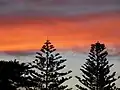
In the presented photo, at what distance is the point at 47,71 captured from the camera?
54125mm

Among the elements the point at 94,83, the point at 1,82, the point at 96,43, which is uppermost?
the point at 96,43

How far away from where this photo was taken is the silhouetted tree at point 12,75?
123ft

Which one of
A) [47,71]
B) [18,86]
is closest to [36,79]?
[47,71]

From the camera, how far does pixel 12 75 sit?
126 feet

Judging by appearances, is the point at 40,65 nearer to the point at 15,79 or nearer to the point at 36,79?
the point at 36,79

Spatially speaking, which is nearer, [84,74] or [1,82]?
[1,82]

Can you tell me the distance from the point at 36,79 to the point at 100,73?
21.2 feet

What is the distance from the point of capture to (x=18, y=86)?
3984 cm

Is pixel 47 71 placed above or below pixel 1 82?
above

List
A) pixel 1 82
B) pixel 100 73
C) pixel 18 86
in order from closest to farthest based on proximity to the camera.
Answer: pixel 1 82, pixel 18 86, pixel 100 73

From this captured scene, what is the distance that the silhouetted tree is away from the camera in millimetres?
37562

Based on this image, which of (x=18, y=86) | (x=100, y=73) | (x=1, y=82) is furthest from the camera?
(x=100, y=73)

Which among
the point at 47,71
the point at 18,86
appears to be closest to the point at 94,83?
the point at 47,71

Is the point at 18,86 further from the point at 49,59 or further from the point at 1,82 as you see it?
the point at 49,59
